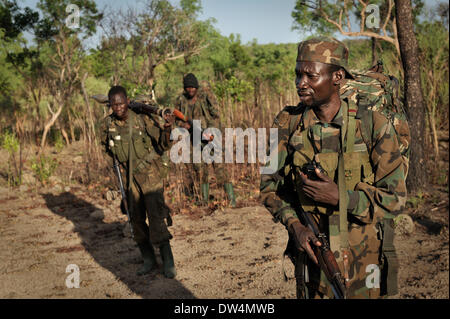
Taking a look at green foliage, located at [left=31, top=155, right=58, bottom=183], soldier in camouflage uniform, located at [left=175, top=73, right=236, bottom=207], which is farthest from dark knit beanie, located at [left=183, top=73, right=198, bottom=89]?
green foliage, located at [left=31, top=155, right=58, bottom=183]

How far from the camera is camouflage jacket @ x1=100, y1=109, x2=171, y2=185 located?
13.6 ft

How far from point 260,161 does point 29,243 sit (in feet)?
13.5

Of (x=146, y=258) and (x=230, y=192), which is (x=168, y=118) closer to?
(x=146, y=258)

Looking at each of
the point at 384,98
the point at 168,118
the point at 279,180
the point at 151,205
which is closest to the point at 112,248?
the point at 151,205

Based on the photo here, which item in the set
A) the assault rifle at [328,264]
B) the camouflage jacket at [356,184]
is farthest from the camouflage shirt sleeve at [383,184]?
the assault rifle at [328,264]

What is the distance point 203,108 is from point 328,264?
5.31 m

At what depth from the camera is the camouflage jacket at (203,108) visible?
6809 millimetres

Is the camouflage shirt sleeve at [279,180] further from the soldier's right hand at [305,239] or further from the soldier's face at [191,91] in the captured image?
the soldier's face at [191,91]

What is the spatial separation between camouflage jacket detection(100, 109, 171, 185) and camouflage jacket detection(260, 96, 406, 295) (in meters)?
2.28

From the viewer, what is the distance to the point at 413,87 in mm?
5973

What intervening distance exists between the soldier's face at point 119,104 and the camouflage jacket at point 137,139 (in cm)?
11

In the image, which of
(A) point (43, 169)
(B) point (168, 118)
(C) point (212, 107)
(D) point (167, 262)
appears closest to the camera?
(B) point (168, 118)
